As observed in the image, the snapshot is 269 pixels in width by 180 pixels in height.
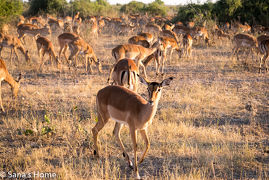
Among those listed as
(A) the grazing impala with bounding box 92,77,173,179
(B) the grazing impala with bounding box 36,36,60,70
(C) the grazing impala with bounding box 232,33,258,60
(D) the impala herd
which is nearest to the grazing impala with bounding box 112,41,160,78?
(D) the impala herd

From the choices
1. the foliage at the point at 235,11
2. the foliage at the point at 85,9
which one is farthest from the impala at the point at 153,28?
the foliage at the point at 85,9

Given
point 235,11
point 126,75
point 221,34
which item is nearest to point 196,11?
point 235,11

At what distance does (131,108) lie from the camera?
11.5ft

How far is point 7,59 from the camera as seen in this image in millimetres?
10500

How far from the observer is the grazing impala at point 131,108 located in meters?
3.38

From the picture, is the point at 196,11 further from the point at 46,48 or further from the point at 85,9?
the point at 85,9

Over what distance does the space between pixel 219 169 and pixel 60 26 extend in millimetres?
16600

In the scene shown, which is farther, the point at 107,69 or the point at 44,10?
the point at 44,10

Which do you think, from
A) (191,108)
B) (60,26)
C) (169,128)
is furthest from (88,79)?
(60,26)

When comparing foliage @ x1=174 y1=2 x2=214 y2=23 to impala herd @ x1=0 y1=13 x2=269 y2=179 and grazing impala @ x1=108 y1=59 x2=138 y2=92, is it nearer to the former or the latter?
impala herd @ x1=0 y1=13 x2=269 y2=179

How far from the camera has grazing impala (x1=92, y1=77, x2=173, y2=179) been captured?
3.38 m

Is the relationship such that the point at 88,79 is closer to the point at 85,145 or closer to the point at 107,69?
the point at 107,69

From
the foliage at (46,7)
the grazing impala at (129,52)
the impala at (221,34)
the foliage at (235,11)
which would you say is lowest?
the grazing impala at (129,52)

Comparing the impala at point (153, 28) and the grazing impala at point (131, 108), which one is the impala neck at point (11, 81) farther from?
the impala at point (153, 28)
